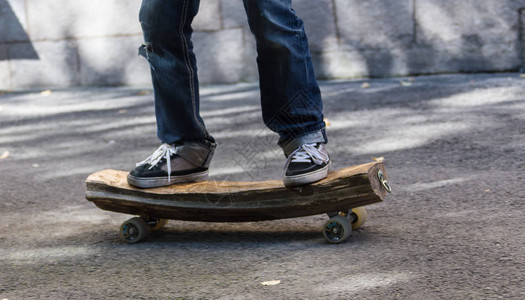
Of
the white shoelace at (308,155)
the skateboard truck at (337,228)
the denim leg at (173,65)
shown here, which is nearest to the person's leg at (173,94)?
the denim leg at (173,65)

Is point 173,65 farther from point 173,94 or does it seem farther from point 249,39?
point 249,39

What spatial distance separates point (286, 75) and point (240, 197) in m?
0.45

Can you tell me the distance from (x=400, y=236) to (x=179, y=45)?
40.6 inches

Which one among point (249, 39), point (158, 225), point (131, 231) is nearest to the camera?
point (131, 231)

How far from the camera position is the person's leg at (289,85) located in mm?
2324

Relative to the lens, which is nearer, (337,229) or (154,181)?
(337,229)

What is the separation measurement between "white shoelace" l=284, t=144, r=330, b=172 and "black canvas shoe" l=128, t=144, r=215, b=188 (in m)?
0.40

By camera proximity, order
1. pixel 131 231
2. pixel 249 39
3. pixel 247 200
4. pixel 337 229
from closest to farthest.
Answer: pixel 337 229 → pixel 247 200 → pixel 131 231 → pixel 249 39

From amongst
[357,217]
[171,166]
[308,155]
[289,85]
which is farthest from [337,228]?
[171,166]

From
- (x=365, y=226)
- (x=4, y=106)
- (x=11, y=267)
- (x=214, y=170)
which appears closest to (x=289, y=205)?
(x=365, y=226)

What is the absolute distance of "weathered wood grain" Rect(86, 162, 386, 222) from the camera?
221 centimetres

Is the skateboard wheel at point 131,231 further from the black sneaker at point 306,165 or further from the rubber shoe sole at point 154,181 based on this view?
the black sneaker at point 306,165

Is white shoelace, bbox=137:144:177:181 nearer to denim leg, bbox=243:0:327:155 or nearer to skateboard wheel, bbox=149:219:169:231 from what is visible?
skateboard wheel, bbox=149:219:169:231

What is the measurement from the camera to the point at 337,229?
2242 millimetres
